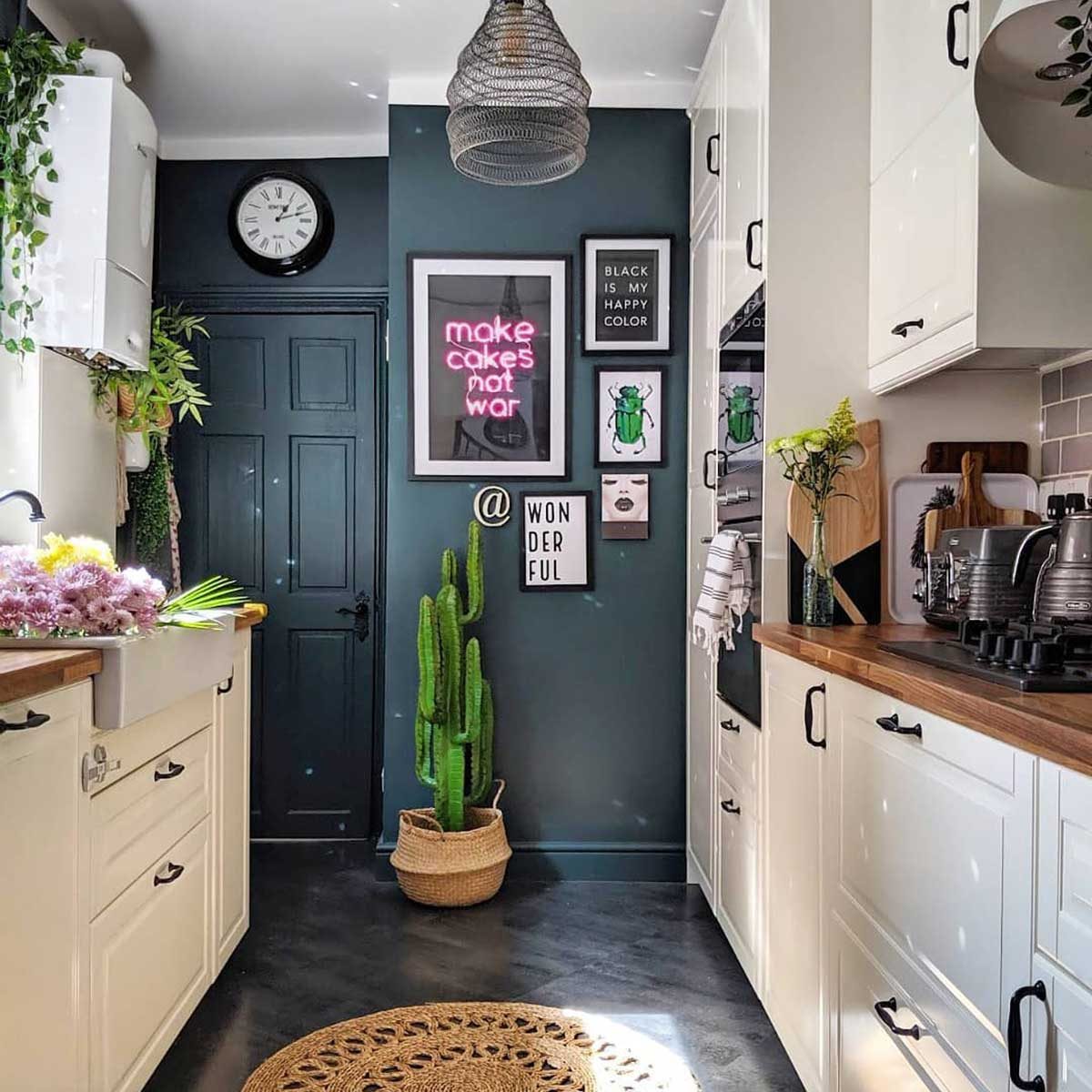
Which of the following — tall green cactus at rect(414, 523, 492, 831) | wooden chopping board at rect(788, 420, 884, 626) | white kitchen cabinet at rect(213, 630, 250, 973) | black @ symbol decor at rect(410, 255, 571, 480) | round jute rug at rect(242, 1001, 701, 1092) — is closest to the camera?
round jute rug at rect(242, 1001, 701, 1092)

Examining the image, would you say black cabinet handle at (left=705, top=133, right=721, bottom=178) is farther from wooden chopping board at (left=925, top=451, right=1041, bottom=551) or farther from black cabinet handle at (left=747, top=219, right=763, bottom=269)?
wooden chopping board at (left=925, top=451, right=1041, bottom=551)

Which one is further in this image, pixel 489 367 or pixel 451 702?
pixel 489 367

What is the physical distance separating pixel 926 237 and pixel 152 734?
1.84 meters

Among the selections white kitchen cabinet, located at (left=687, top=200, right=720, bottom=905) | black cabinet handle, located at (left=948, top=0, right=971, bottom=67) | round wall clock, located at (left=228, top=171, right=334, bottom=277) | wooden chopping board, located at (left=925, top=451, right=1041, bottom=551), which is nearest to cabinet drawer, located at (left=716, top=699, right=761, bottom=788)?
white kitchen cabinet, located at (left=687, top=200, right=720, bottom=905)

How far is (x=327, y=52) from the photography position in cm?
340

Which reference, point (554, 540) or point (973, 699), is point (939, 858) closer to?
point (973, 699)

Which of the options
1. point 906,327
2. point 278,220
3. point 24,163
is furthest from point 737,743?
point 278,220

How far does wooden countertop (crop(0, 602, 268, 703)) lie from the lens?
1427 mm

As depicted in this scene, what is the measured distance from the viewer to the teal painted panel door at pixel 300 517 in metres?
4.16

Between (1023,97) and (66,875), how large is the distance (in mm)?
2072

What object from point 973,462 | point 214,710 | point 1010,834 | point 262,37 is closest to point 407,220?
point 262,37

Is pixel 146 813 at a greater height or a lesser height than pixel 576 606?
lesser

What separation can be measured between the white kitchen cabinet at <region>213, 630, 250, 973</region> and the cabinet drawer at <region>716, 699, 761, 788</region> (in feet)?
4.26

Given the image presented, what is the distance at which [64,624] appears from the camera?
1866 mm
